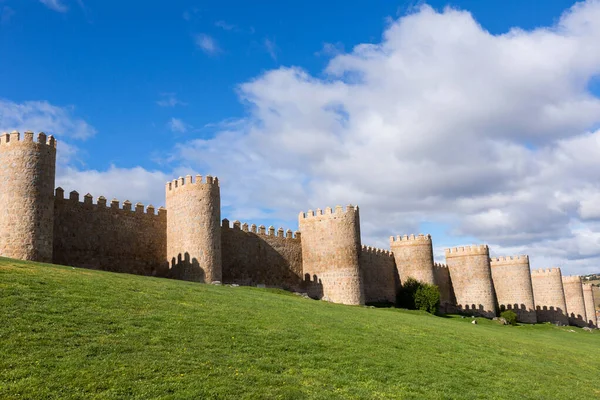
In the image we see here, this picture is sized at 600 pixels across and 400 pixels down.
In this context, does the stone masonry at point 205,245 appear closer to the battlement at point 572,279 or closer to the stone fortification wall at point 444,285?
the stone fortification wall at point 444,285

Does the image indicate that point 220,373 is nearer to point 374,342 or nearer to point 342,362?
point 342,362

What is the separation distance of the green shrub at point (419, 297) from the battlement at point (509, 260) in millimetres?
16201

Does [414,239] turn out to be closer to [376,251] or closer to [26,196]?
[376,251]

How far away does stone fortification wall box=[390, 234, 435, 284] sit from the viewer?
161 feet

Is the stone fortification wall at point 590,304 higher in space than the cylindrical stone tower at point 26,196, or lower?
lower

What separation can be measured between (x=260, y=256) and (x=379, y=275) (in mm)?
13410

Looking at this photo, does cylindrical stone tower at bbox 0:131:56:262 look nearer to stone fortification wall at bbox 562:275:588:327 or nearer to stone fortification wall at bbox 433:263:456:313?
stone fortification wall at bbox 433:263:456:313

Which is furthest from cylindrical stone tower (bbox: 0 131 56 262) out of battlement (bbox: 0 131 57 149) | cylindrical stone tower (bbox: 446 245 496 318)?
cylindrical stone tower (bbox: 446 245 496 318)

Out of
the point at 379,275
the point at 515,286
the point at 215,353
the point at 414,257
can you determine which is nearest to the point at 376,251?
the point at 379,275

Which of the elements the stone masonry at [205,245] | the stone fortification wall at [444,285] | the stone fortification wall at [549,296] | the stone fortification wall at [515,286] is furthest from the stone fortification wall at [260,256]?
the stone fortification wall at [549,296]

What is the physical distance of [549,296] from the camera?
62.1m

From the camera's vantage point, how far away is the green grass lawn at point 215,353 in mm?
10047

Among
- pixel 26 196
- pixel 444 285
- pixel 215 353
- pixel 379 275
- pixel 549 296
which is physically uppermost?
pixel 26 196

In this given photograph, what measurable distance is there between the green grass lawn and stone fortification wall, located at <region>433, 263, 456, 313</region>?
33951 millimetres
